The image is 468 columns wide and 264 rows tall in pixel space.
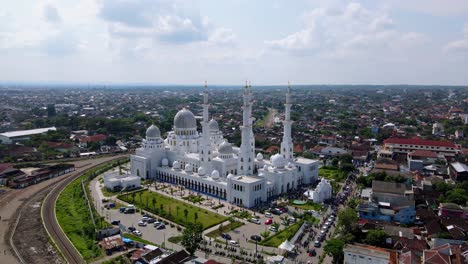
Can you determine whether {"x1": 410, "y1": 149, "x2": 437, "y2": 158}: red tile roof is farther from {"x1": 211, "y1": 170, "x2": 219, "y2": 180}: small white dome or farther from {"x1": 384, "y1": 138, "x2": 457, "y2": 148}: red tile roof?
{"x1": 211, "y1": 170, "x2": 219, "y2": 180}: small white dome

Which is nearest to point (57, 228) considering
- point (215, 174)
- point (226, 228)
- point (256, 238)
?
point (226, 228)

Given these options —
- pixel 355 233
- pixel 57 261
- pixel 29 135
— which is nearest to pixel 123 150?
pixel 29 135

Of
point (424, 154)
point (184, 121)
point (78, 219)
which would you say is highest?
point (184, 121)

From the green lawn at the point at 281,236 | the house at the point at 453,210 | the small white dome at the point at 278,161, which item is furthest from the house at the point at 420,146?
the green lawn at the point at 281,236

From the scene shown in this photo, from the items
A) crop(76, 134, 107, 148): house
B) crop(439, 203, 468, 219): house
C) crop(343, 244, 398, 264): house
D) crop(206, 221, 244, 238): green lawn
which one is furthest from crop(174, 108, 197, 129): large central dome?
crop(439, 203, 468, 219): house

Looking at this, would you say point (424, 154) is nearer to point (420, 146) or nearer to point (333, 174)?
point (420, 146)

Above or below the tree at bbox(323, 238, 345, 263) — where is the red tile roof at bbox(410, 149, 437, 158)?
above

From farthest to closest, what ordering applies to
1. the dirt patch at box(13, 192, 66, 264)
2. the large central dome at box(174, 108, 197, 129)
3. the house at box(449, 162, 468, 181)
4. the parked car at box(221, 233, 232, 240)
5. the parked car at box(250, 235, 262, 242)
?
the large central dome at box(174, 108, 197, 129)
the house at box(449, 162, 468, 181)
the parked car at box(221, 233, 232, 240)
the parked car at box(250, 235, 262, 242)
the dirt patch at box(13, 192, 66, 264)
